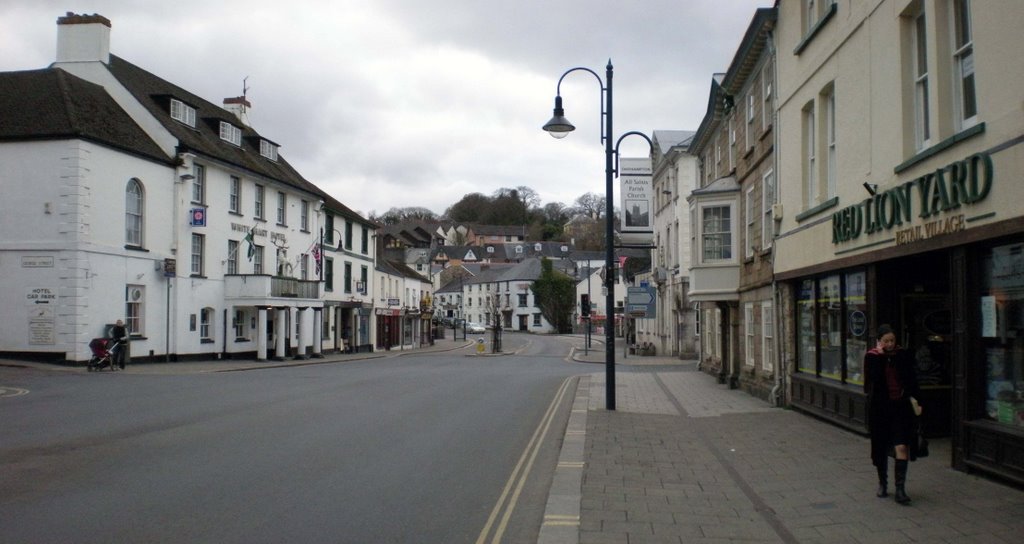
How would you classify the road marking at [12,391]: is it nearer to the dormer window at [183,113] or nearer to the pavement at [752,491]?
the pavement at [752,491]

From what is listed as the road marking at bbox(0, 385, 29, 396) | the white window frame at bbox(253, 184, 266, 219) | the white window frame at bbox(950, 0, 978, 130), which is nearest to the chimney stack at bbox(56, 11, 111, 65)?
the white window frame at bbox(253, 184, 266, 219)

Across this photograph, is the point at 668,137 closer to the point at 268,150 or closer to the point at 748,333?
the point at 268,150

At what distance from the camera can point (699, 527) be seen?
22.5ft

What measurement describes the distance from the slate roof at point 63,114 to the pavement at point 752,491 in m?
21.9

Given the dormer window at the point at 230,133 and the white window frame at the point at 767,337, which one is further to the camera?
the dormer window at the point at 230,133

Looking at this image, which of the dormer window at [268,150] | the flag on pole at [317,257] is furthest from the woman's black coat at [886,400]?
the dormer window at [268,150]

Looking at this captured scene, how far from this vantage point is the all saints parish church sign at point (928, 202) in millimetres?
8328

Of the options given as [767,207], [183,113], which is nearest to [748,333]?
[767,207]

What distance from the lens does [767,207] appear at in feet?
58.6

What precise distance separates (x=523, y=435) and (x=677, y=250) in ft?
88.2

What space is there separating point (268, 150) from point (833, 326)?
115 ft

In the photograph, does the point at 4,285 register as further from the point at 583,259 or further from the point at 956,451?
the point at 583,259

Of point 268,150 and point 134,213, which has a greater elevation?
point 268,150

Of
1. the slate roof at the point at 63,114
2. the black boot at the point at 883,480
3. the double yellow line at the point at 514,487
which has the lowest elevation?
the double yellow line at the point at 514,487
